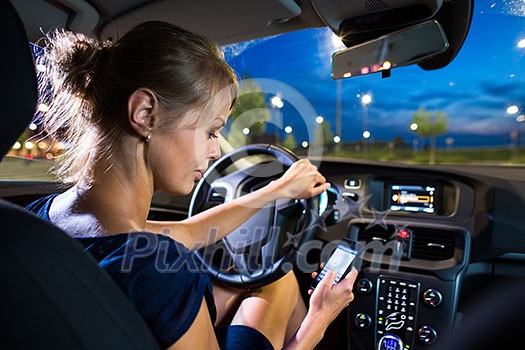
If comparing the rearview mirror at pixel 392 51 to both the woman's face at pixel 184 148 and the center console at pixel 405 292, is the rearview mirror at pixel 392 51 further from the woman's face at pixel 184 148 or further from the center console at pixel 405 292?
the woman's face at pixel 184 148

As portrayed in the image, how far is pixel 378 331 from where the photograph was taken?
5.99ft

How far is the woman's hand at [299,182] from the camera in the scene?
5.65 ft

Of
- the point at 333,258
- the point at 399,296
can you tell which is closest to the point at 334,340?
the point at 399,296

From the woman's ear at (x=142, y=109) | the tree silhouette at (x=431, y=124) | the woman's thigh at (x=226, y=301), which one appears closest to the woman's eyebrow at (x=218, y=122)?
the woman's ear at (x=142, y=109)

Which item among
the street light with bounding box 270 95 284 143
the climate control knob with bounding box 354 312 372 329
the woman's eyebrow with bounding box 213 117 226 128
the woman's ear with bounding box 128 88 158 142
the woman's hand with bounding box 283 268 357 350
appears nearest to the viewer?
the woman's ear with bounding box 128 88 158 142

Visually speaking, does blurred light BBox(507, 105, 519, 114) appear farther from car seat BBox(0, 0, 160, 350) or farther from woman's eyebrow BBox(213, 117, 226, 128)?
car seat BBox(0, 0, 160, 350)

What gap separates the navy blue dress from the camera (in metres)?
0.83

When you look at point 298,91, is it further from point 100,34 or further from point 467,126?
point 100,34

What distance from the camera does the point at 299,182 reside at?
1722mm

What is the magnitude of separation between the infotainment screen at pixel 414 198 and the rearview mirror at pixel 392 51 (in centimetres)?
53

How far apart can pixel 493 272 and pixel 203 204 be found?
129 cm

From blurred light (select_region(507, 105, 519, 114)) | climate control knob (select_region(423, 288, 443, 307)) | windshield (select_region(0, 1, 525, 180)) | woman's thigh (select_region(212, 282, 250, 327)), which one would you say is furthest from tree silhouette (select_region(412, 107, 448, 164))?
woman's thigh (select_region(212, 282, 250, 327))

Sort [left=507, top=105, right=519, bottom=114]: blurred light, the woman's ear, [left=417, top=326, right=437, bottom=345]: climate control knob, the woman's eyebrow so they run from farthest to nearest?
[left=507, top=105, right=519, bottom=114]: blurred light, [left=417, top=326, right=437, bottom=345]: climate control knob, the woman's eyebrow, the woman's ear

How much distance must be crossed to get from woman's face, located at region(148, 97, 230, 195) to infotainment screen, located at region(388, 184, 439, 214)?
1.08 m
